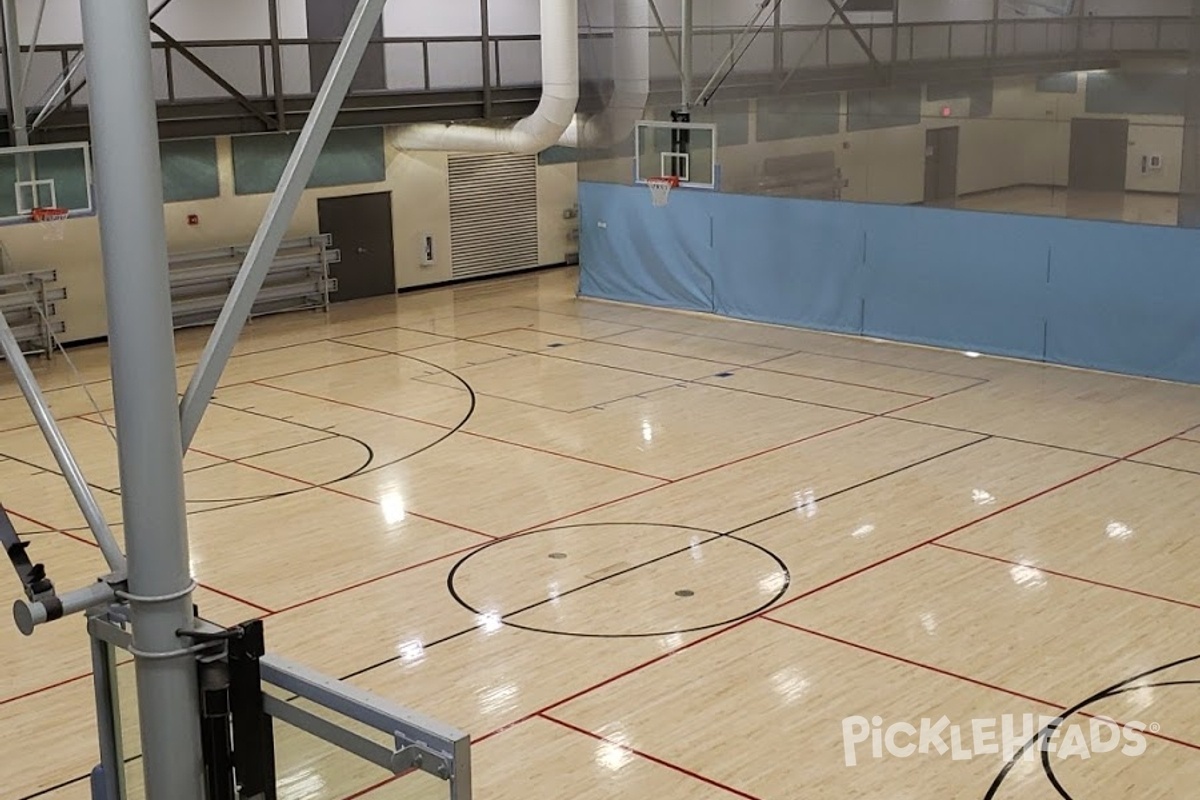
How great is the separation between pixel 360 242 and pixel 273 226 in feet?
64.7

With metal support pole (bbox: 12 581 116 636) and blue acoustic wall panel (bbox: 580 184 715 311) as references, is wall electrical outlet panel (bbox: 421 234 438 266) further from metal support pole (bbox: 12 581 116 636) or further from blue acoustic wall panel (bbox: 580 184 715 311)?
metal support pole (bbox: 12 581 116 636)

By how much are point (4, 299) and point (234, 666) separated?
16.3 metres

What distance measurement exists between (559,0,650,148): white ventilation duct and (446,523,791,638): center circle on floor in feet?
38.9

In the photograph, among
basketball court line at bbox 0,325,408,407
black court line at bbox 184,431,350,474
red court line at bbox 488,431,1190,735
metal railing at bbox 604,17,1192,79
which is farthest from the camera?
basketball court line at bbox 0,325,408,407

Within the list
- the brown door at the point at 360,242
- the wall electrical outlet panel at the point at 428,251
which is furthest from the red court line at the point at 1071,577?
the wall electrical outlet panel at the point at 428,251

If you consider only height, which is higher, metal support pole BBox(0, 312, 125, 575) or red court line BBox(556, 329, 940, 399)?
metal support pole BBox(0, 312, 125, 575)

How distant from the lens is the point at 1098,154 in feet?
56.4

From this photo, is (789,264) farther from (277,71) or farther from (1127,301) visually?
(277,71)

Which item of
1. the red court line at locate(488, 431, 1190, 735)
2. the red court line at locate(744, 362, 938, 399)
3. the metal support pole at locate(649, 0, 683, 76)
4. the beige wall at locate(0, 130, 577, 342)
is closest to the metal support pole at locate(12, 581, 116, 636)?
the red court line at locate(488, 431, 1190, 735)

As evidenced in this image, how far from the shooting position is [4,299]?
62.6 feet

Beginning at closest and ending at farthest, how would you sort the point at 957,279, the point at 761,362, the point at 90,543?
the point at 90,543 < the point at 761,362 < the point at 957,279

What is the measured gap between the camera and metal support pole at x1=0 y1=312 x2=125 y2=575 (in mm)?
4672

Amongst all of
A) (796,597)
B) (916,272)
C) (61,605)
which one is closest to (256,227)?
(916,272)

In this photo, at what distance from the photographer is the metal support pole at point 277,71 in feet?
67.3
